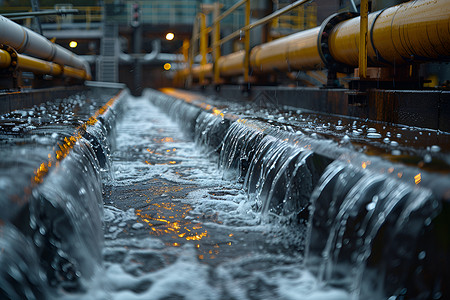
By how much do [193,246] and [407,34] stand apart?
2018 millimetres

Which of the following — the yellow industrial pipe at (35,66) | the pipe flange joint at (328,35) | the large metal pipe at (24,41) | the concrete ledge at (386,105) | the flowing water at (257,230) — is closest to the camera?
the flowing water at (257,230)

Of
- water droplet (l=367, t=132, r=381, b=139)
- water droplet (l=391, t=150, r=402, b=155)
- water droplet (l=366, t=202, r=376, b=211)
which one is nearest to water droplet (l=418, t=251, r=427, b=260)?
water droplet (l=366, t=202, r=376, b=211)

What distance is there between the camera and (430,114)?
2.92 metres

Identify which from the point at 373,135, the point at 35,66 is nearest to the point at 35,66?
the point at 35,66

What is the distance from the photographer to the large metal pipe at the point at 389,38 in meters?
2.94

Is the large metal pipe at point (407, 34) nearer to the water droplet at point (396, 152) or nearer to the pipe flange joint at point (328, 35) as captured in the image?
the pipe flange joint at point (328, 35)

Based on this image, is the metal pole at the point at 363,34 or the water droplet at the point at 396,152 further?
the metal pole at the point at 363,34

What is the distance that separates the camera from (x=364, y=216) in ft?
5.57

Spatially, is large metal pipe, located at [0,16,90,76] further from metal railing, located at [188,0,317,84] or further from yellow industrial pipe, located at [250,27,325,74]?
yellow industrial pipe, located at [250,27,325,74]

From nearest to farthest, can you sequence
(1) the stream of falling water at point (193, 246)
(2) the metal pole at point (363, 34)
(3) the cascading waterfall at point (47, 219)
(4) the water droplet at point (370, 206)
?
(3) the cascading waterfall at point (47, 219), (4) the water droplet at point (370, 206), (1) the stream of falling water at point (193, 246), (2) the metal pole at point (363, 34)

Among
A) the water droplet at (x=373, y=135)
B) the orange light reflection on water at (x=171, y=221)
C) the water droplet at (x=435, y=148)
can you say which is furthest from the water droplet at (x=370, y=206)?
the orange light reflection on water at (x=171, y=221)

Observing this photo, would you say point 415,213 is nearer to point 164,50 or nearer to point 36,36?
point 36,36

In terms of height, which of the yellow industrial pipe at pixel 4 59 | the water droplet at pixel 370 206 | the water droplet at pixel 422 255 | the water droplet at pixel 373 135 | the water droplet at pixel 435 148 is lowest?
the water droplet at pixel 422 255

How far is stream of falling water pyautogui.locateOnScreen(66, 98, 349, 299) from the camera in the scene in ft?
5.92
